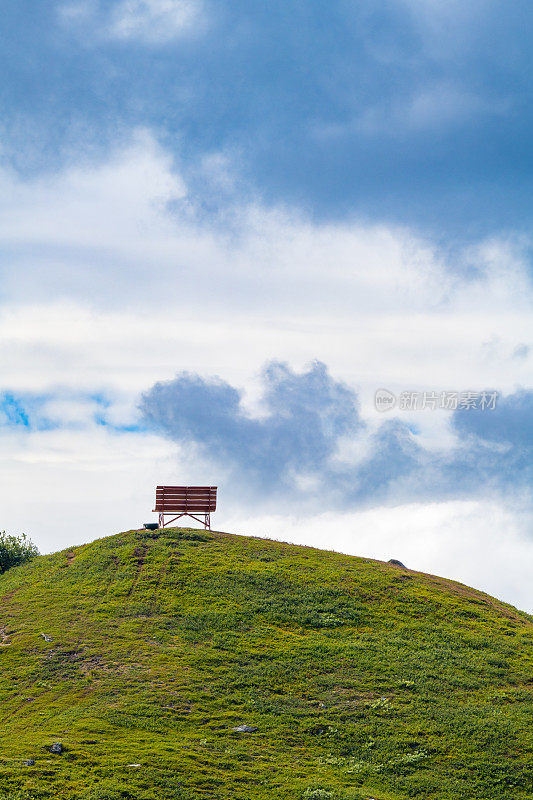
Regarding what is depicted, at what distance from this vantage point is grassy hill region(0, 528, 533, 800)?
28.0 meters

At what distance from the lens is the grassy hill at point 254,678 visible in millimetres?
28000

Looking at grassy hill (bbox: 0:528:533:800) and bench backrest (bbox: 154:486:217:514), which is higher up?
bench backrest (bbox: 154:486:217:514)

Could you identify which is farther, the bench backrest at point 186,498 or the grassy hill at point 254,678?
the bench backrest at point 186,498

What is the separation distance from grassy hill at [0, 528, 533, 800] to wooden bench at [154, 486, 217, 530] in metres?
2.26

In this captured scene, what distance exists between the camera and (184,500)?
56031 millimetres

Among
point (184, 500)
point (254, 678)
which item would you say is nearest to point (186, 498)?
point (184, 500)

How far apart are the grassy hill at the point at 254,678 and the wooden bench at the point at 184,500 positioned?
2.26 metres

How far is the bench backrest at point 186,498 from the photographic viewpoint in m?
55.7

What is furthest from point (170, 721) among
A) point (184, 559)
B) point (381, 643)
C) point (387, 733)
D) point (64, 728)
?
point (184, 559)

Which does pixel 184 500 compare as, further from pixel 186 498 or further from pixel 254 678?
pixel 254 678

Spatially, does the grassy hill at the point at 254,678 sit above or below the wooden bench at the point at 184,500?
below

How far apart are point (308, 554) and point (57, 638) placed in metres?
20.2

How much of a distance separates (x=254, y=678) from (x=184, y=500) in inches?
856

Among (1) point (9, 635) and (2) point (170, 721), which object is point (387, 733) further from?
(1) point (9, 635)
